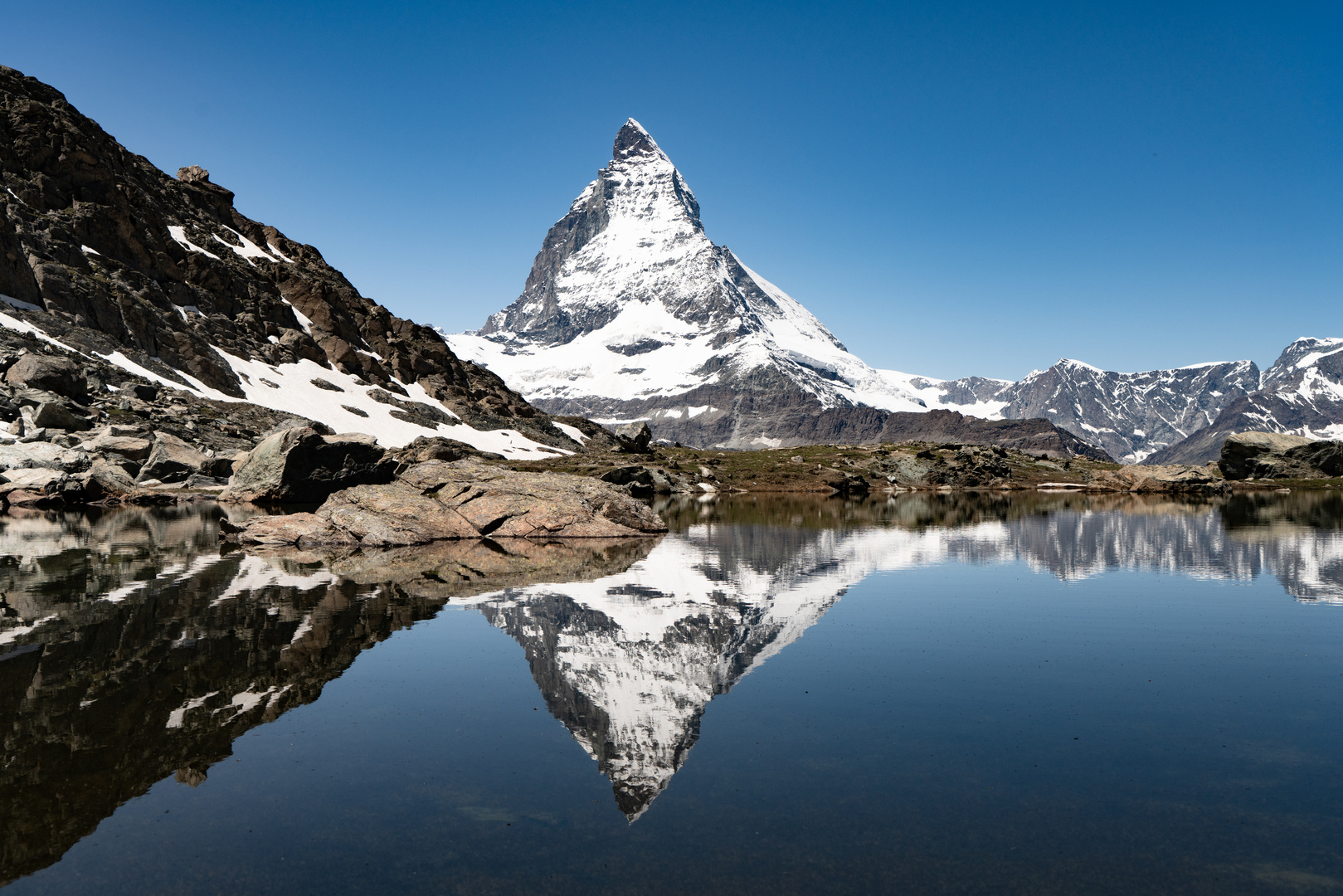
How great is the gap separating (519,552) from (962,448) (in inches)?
5238

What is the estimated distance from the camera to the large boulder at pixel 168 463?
77.7 m

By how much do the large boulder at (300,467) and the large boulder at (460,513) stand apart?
1871cm

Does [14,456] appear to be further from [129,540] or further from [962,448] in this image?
[962,448]

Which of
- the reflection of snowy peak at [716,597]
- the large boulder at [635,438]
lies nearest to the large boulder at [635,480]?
the reflection of snowy peak at [716,597]

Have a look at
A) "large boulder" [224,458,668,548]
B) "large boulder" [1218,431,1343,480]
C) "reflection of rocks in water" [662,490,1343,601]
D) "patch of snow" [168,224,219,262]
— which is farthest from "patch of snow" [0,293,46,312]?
"large boulder" [1218,431,1343,480]

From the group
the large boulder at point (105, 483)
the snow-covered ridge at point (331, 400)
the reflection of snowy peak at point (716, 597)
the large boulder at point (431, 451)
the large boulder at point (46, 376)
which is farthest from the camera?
the snow-covered ridge at point (331, 400)

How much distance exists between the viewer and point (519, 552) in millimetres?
36562

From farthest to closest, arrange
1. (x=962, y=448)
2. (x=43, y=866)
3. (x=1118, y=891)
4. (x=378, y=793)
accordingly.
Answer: (x=962, y=448)
(x=378, y=793)
(x=43, y=866)
(x=1118, y=891)

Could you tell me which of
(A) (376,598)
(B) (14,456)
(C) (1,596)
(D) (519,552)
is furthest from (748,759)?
(B) (14,456)

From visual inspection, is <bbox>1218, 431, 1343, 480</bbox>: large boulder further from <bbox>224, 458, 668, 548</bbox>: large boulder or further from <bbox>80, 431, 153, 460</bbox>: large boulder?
<bbox>80, 431, 153, 460</bbox>: large boulder

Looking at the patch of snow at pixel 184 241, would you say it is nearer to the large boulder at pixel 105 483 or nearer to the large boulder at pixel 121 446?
the large boulder at pixel 121 446

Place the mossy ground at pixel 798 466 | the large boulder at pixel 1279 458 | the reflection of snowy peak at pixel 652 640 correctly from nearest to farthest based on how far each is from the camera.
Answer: the reflection of snowy peak at pixel 652 640
the mossy ground at pixel 798 466
the large boulder at pixel 1279 458

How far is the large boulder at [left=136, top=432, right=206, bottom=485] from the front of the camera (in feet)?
255

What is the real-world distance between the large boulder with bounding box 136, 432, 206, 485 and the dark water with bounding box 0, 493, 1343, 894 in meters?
56.8
